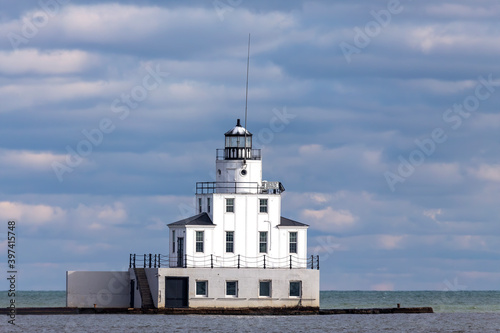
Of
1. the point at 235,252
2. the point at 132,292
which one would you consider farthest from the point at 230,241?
the point at 132,292

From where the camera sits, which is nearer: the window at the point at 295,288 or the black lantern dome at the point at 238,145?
the window at the point at 295,288

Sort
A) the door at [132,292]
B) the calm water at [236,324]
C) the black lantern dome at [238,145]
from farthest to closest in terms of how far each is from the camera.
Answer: the door at [132,292]
the black lantern dome at [238,145]
the calm water at [236,324]

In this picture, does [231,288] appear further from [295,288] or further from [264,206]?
[264,206]

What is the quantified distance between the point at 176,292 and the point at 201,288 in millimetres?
1494

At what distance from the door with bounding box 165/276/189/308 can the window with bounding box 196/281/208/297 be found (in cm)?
65

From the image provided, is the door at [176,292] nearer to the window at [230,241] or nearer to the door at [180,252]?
the door at [180,252]

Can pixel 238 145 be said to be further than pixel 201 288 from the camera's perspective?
Yes

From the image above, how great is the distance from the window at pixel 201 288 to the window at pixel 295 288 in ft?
17.1

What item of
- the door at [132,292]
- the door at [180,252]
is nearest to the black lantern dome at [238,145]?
the door at [180,252]

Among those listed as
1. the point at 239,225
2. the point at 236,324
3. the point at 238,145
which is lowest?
the point at 236,324

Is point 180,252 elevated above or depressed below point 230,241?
below

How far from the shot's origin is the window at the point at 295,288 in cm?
6588

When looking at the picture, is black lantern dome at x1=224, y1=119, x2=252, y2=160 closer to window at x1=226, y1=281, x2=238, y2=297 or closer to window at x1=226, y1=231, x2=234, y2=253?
window at x1=226, y1=231, x2=234, y2=253

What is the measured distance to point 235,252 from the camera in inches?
2613
